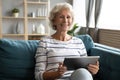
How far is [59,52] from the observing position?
5.99 feet

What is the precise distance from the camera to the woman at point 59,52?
64.4 inches

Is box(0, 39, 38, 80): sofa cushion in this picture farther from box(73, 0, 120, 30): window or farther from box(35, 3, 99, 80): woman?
box(73, 0, 120, 30): window

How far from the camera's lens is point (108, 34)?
3.75 m

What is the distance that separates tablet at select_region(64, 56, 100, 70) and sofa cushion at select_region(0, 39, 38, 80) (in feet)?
1.47

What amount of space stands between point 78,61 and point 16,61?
1.96ft

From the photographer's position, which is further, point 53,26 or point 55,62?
point 53,26

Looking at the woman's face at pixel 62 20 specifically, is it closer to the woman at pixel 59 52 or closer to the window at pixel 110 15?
the woman at pixel 59 52

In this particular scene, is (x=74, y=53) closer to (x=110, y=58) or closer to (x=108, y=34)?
(x=110, y=58)

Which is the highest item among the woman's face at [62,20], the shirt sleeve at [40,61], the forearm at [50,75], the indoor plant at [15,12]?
the indoor plant at [15,12]

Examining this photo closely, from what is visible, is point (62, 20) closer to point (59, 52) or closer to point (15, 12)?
point (59, 52)

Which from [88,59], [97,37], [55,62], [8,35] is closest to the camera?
[88,59]

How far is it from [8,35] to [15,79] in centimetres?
330

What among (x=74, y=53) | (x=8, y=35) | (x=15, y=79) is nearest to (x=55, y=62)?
(x=74, y=53)

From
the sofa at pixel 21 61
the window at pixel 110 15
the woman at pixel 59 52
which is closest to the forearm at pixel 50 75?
the woman at pixel 59 52
